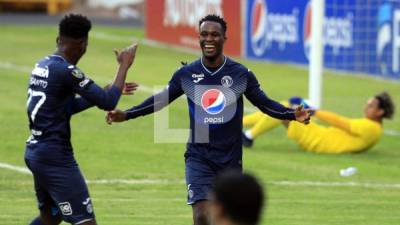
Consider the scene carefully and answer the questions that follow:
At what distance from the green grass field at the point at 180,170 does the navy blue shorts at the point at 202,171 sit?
2348mm

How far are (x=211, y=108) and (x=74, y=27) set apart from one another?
175 centimetres

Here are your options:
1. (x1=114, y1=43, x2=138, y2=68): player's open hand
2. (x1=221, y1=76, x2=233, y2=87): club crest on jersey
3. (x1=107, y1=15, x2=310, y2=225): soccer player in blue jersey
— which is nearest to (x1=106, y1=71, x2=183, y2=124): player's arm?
(x1=107, y1=15, x2=310, y2=225): soccer player in blue jersey

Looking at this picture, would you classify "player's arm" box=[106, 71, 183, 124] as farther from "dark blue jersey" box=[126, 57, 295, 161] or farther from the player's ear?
the player's ear

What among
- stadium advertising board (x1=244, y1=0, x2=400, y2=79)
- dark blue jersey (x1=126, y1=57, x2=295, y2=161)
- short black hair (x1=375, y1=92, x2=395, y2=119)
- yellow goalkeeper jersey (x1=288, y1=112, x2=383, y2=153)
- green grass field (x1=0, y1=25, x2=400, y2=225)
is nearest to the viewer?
dark blue jersey (x1=126, y1=57, x2=295, y2=161)

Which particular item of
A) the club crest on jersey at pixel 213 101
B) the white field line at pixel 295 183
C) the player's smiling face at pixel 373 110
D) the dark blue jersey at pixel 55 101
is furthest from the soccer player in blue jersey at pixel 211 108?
the player's smiling face at pixel 373 110

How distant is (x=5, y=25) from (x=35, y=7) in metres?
9.33

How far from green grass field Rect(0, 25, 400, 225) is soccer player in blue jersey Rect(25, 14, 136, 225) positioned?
3.02 meters

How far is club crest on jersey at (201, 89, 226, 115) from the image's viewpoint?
11.0m

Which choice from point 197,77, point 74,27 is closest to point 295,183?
point 197,77

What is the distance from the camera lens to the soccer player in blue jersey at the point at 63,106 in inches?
390

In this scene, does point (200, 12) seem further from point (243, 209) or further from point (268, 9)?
point (243, 209)

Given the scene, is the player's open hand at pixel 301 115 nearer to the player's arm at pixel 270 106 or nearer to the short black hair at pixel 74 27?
the player's arm at pixel 270 106

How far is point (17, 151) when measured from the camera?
18.6m

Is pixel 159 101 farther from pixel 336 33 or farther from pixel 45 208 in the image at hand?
pixel 336 33
